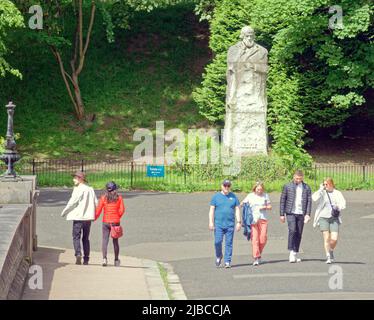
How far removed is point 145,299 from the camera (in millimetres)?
17797

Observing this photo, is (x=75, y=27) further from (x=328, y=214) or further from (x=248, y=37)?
(x=328, y=214)

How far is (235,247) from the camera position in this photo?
81.9ft

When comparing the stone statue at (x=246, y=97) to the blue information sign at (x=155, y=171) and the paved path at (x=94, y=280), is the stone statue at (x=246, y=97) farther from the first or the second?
the paved path at (x=94, y=280)

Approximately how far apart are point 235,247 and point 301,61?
2296 cm

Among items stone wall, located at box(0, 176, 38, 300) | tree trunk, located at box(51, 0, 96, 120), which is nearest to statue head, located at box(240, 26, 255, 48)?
tree trunk, located at box(51, 0, 96, 120)

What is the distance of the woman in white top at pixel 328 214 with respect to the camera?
2230cm

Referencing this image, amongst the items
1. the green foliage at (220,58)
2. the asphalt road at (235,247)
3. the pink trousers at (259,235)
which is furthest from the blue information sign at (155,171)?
the pink trousers at (259,235)

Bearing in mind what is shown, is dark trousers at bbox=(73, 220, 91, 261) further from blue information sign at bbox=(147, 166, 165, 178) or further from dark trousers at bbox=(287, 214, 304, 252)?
blue information sign at bbox=(147, 166, 165, 178)

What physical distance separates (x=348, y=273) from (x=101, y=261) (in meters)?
4.85

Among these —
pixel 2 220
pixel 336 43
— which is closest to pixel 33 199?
pixel 2 220

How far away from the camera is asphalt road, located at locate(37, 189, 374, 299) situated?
19125mm

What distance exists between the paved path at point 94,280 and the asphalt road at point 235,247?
59 cm

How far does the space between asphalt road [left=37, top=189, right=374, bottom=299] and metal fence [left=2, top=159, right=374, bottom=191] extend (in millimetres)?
1056

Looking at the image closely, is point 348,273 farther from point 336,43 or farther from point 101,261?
point 336,43
